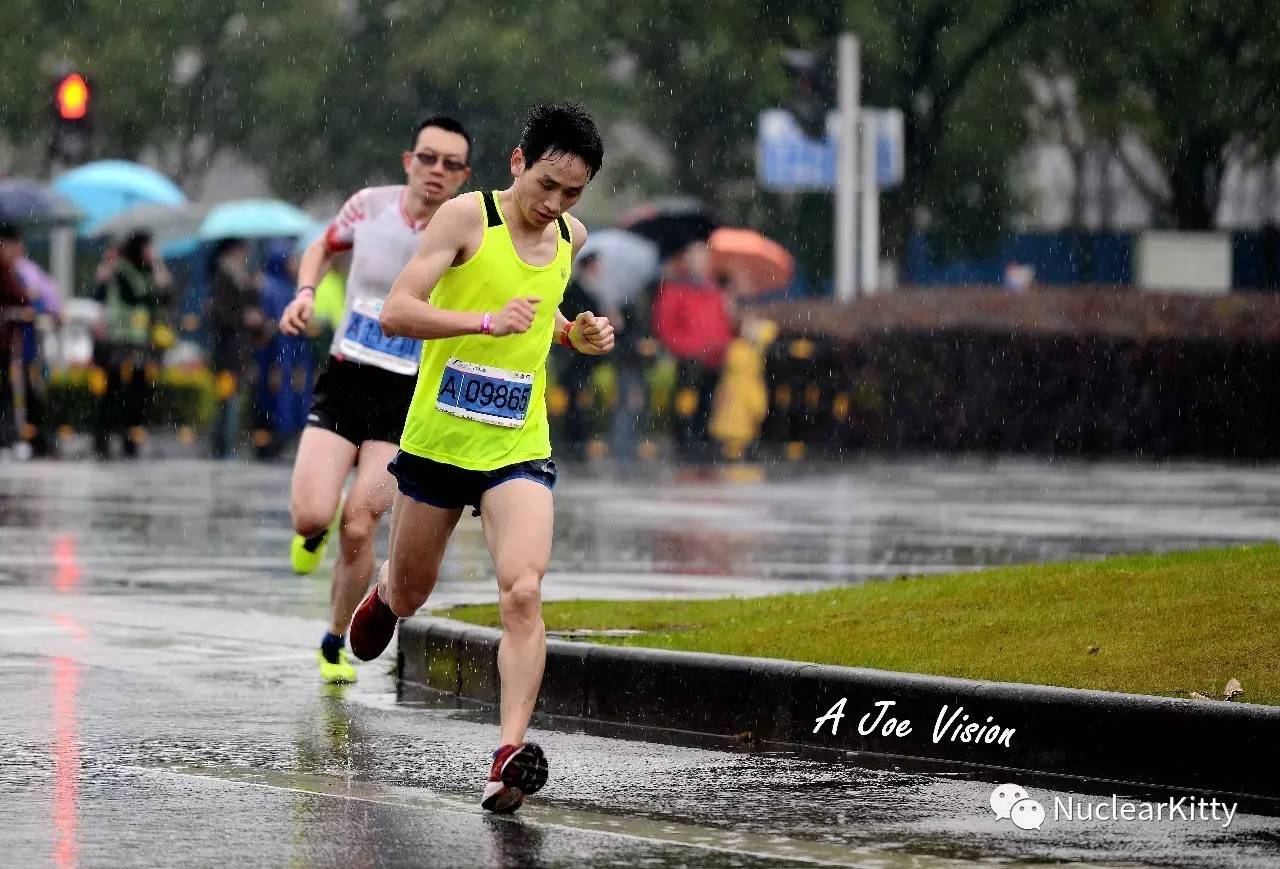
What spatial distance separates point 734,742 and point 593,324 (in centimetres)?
165

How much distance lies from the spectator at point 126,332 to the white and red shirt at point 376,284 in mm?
15286

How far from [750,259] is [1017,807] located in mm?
25115

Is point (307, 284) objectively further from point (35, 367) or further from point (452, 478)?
point (35, 367)

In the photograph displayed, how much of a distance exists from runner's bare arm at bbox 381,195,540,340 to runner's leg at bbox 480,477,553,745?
1.69ft

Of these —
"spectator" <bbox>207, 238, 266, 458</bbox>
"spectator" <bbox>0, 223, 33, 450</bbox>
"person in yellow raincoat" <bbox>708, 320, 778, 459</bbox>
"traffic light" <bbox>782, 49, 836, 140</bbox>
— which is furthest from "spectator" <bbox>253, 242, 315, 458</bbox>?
"traffic light" <bbox>782, 49, 836, 140</bbox>

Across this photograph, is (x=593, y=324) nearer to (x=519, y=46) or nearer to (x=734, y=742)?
(x=734, y=742)

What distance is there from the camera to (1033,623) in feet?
32.3

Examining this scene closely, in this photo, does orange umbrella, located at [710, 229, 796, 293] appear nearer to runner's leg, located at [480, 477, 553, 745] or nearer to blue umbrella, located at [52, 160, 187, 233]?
blue umbrella, located at [52, 160, 187, 233]

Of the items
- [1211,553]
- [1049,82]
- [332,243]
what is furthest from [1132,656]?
[1049,82]

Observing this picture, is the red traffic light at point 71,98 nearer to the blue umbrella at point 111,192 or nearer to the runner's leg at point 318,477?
the blue umbrella at point 111,192

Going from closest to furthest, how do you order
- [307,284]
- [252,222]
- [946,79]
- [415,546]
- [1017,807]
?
[1017,807] → [415,546] → [307,284] → [252,222] → [946,79]

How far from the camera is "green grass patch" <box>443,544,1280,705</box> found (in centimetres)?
888

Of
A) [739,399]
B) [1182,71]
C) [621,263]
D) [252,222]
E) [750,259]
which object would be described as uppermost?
[1182,71]

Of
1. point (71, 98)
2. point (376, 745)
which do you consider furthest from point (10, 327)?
point (376, 745)
